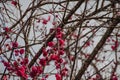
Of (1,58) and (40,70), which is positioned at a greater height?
(1,58)

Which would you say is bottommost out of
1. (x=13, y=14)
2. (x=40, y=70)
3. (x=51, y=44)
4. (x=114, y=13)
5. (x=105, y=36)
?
(x=40, y=70)

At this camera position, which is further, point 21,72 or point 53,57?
point 53,57

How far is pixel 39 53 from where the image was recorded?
3777mm

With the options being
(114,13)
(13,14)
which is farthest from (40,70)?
(13,14)

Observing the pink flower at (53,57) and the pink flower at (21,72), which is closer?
the pink flower at (21,72)

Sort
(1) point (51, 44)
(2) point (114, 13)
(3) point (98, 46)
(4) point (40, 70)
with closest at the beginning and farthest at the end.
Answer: (4) point (40, 70) → (1) point (51, 44) → (3) point (98, 46) → (2) point (114, 13)

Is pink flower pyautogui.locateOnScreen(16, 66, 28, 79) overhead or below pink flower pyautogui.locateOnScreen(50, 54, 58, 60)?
below

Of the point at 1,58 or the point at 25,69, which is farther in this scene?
the point at 1,58

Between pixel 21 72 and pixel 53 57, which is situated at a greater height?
pixel 53 57

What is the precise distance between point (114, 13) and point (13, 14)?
1.99m

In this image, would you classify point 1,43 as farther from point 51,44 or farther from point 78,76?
point 78,76

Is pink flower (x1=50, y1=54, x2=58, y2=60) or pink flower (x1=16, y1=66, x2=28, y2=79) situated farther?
pink flower (x1=50, y1=54, x2=58, y2=60)

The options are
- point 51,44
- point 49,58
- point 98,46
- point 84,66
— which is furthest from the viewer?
point 98,46

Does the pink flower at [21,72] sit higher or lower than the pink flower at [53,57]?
lower
